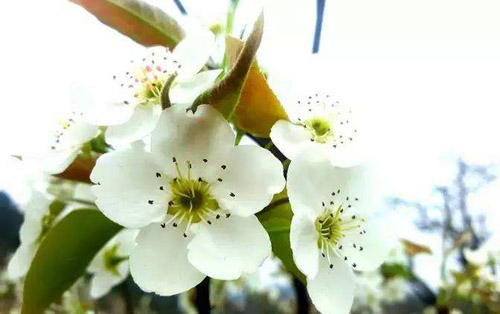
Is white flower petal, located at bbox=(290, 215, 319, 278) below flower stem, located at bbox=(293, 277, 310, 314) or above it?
above

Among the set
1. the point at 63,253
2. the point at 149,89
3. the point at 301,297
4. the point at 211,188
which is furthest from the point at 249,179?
the point at 301,297

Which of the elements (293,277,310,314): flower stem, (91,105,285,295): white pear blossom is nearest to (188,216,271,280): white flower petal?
(91,105,285,295): white pear blossom

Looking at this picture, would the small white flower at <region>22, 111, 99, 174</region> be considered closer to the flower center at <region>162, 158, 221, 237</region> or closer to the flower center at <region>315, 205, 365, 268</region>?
the flower center at <region>162, 158, 221, 237</region>

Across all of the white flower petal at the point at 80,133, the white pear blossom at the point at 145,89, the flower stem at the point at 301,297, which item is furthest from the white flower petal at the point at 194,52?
the flower stem at the point at 301,297

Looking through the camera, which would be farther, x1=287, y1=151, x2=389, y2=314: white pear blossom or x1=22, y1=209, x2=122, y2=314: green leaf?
x1=22, y1=209, x2=122, y2=314: green leaf

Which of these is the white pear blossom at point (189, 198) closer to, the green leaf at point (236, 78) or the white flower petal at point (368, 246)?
the green leaf at point (236, 78)

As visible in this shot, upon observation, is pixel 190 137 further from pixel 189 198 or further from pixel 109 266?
pixel 109 266

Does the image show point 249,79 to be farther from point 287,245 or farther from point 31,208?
point 31,208
